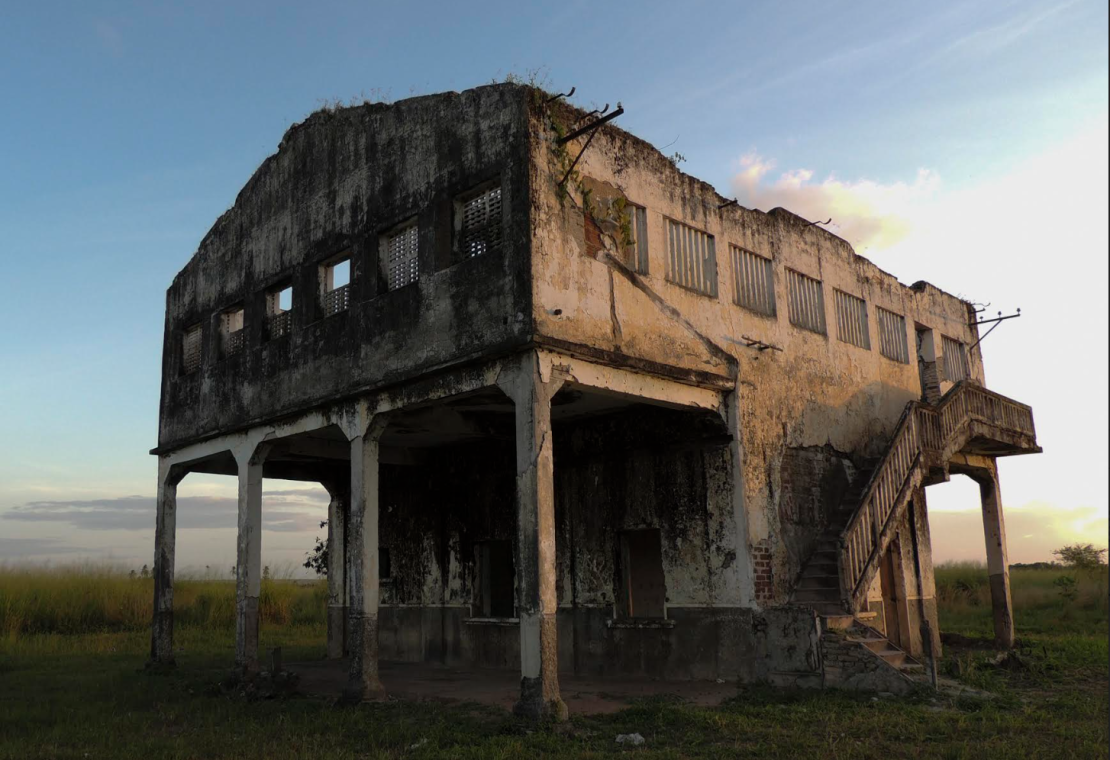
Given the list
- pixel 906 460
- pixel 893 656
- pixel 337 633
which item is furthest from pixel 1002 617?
pixel 337 633

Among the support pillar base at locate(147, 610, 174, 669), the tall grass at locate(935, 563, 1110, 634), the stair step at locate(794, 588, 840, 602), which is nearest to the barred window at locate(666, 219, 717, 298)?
the stair step at locate(794, 588, 840, 602)

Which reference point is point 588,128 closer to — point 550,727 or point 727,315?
point 727,315

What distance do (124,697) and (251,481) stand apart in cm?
386

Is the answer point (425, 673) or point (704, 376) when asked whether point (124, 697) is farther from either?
point (704, 376)

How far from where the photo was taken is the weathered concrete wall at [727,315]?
1231 cm

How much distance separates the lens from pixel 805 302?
16953 millimetres

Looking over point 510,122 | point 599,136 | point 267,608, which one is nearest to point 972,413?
point 599,136

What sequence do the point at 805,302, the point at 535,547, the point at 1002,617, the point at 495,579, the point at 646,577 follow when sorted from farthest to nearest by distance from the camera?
the point at 1002,617 < the point at 646,577 < the point at 495,579 < the point at 805,302 < the point at 535,547

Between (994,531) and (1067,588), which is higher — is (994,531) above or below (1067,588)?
above

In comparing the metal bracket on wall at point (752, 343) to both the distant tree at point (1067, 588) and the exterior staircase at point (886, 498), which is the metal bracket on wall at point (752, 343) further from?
the distant tree at point (1067, 588)

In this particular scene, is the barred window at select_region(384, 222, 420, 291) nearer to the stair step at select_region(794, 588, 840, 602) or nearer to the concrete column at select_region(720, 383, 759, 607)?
the concrete column at select_region(720, 383, 759, 607)

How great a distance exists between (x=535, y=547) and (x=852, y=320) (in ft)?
32.5

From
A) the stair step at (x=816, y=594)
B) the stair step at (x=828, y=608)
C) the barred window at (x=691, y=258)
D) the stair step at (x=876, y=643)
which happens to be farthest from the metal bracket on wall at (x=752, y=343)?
the stair step at (x=876, y=643)

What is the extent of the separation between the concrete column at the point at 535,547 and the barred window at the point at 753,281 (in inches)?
207
